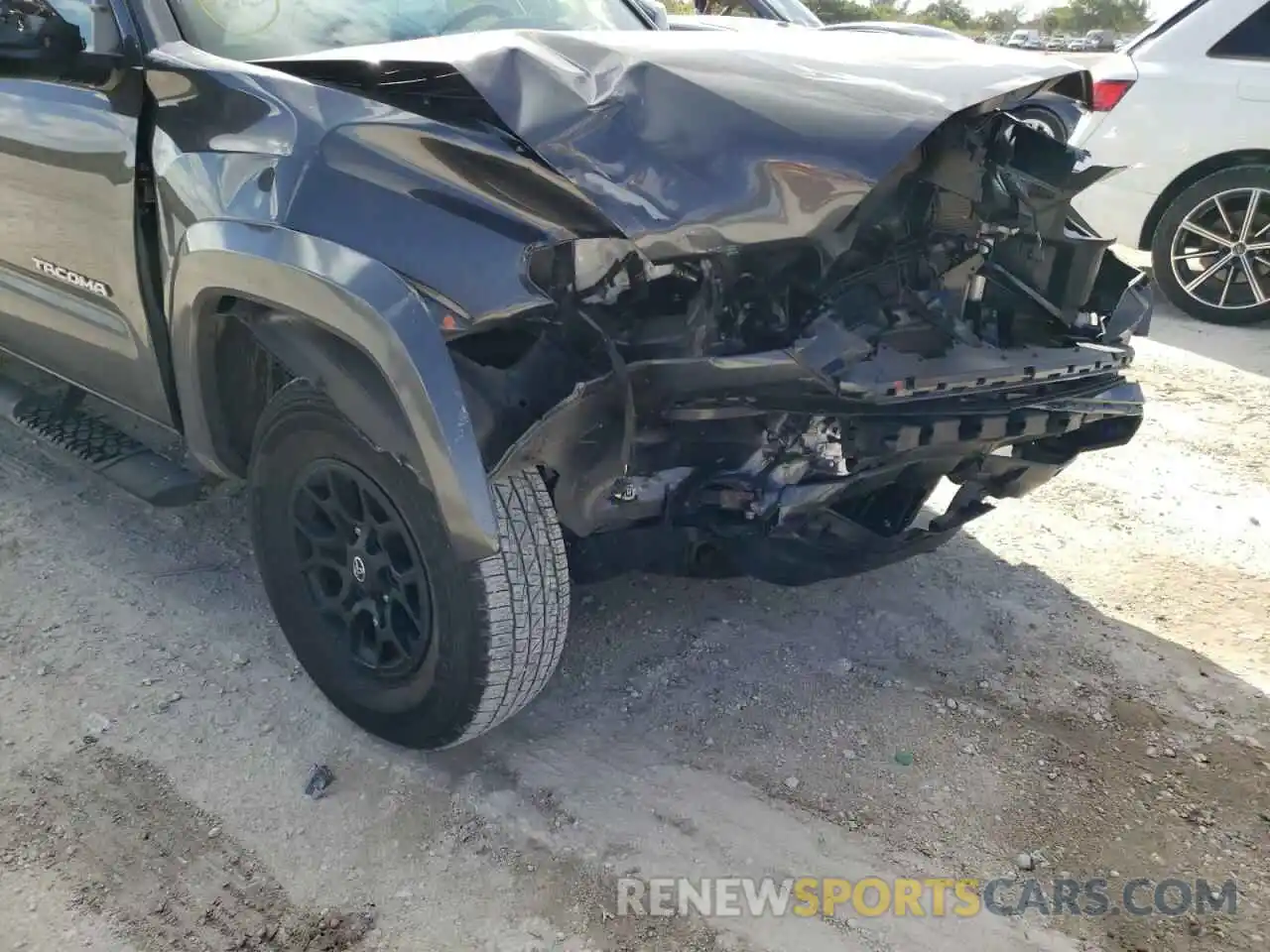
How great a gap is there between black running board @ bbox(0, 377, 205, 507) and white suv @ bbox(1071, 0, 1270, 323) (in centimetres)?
482

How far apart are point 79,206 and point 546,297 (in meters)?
1.55

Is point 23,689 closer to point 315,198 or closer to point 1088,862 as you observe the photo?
point 315,198

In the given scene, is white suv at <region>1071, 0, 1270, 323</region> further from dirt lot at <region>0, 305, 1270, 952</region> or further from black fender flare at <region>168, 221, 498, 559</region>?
black fender flare at <region>168, 221, 498, 559</region>

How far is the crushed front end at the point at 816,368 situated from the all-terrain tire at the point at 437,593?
0.14m

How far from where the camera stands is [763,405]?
6.95 ft

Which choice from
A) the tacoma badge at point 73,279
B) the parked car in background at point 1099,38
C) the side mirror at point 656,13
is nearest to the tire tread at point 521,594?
the tacoma badge at point 73,279

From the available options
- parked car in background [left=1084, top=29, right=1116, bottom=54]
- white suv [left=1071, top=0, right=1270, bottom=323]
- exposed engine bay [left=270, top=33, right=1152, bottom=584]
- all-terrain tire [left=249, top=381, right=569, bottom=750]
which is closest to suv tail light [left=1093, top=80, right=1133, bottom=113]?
white suv [left=1071, top=0, right=1270, bottom=323]

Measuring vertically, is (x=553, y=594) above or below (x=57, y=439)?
above

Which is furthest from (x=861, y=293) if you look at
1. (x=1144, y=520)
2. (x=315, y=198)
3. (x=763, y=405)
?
(x=1144, y=520)

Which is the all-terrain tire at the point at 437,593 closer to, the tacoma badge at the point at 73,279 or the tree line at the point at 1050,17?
the tacoma badge at the point at 73,279

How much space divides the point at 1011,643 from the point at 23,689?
270 centimetres

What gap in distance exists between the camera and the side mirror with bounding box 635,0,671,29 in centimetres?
358

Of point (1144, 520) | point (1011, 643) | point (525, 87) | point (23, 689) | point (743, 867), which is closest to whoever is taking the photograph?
point (525, 87)

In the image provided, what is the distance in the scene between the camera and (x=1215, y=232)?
5.81 metres
